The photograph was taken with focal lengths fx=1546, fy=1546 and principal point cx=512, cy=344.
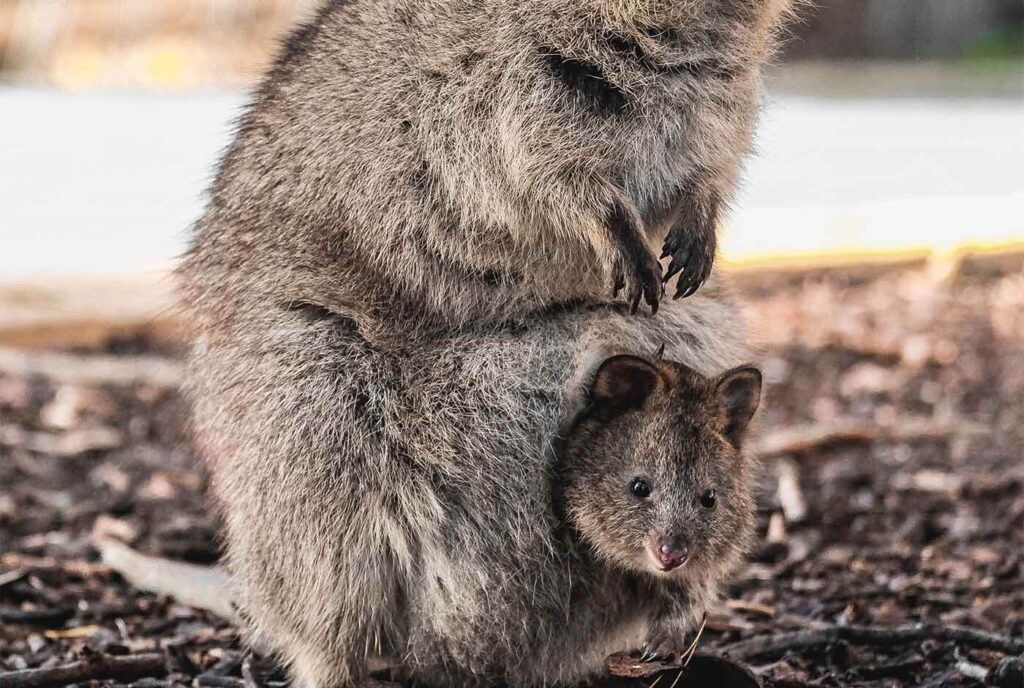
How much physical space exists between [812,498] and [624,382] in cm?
253

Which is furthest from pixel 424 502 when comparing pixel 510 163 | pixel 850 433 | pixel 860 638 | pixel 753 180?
pixel 753 180

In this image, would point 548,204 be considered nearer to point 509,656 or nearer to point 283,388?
point 283,388

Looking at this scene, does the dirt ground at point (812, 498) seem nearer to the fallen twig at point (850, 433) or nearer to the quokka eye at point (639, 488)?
the fallen twig at point (850, 433)


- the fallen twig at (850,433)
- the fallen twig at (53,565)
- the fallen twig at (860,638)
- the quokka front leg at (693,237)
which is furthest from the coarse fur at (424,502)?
the fallen twig at (850,433)

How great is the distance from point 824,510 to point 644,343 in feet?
7.11

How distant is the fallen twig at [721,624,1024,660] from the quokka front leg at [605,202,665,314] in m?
1.05

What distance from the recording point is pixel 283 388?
11.6ft

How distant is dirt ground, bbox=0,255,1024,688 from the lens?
405 cm

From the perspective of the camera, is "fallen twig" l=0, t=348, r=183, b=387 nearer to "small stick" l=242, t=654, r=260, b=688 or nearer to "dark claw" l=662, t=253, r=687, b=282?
"small stick" l=242, t=654, r=260, b=688

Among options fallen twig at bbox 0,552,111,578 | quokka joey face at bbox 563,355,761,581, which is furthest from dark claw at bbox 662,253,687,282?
fallen twig at bbox 0,552,111,578

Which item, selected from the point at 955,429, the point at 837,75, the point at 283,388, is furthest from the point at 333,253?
the point at 837,75

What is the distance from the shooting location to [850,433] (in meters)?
6.46

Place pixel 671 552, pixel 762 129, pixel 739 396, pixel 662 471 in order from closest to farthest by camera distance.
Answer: pixel 671 552 < pixel 662 471 < pixel 739 396 < pixel 762 129

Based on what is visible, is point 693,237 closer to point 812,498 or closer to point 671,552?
point 671,552
